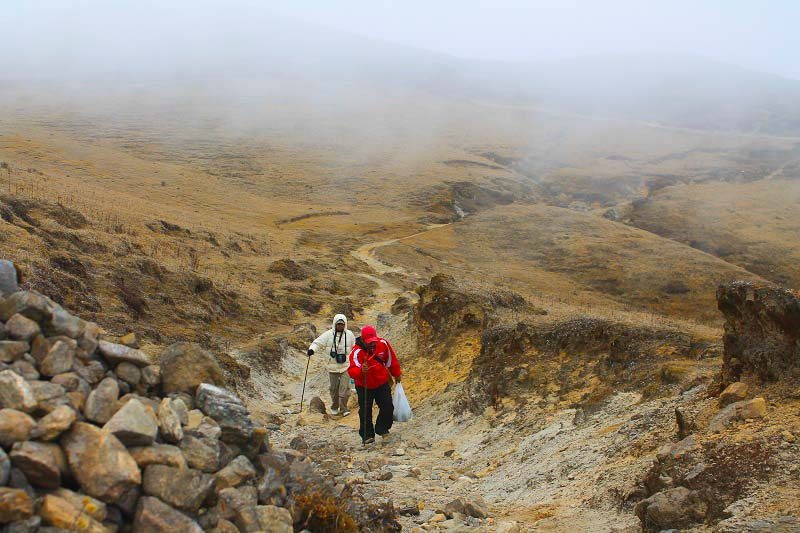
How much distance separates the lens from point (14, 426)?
379 cm

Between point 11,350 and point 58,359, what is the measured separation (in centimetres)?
30

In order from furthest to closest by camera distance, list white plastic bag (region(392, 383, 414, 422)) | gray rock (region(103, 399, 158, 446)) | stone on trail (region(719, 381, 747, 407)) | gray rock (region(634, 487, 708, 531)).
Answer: white plastic bag (region(392, 383, 414, 422)) < stone on trail (region(719, 381, 747, 407)) < gray rock (region(634, 487, 708, 531)) < gray rock (region(103, 399, 158, 446))

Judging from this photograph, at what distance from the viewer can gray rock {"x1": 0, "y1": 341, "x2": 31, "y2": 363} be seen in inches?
167

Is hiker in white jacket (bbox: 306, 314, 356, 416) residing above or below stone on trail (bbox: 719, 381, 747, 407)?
below

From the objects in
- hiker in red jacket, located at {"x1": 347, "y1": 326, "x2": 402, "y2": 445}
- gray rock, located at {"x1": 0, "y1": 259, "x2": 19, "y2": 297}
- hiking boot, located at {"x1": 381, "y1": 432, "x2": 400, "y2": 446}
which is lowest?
hiking boot, located at {"x1": 381, "y1": 432, "x2": 400, "y2": 446}

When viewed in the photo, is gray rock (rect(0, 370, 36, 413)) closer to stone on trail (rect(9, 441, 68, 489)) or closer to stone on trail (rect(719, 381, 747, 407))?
stone on trail (rect(9, 441, 68, 489))

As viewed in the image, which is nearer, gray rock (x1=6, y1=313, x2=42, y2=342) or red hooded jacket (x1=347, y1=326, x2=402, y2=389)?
gray rock (x1=6, y1=313, x2=42, y2=342)

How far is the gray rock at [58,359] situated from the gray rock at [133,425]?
52 centimetres

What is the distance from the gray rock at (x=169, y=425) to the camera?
176 inches

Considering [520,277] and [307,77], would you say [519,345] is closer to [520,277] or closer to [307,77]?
[520,277]

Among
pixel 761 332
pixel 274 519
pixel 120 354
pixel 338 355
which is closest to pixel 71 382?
pixel 120 354

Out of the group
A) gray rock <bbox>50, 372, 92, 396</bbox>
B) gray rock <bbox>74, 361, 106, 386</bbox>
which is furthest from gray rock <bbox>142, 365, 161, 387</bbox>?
gray rock <bbox>50, 372, 92, 396</bbox>

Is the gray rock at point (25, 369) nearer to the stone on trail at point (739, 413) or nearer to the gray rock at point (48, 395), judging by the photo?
the gray rock at point (48, 395)

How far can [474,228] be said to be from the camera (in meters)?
62.5
